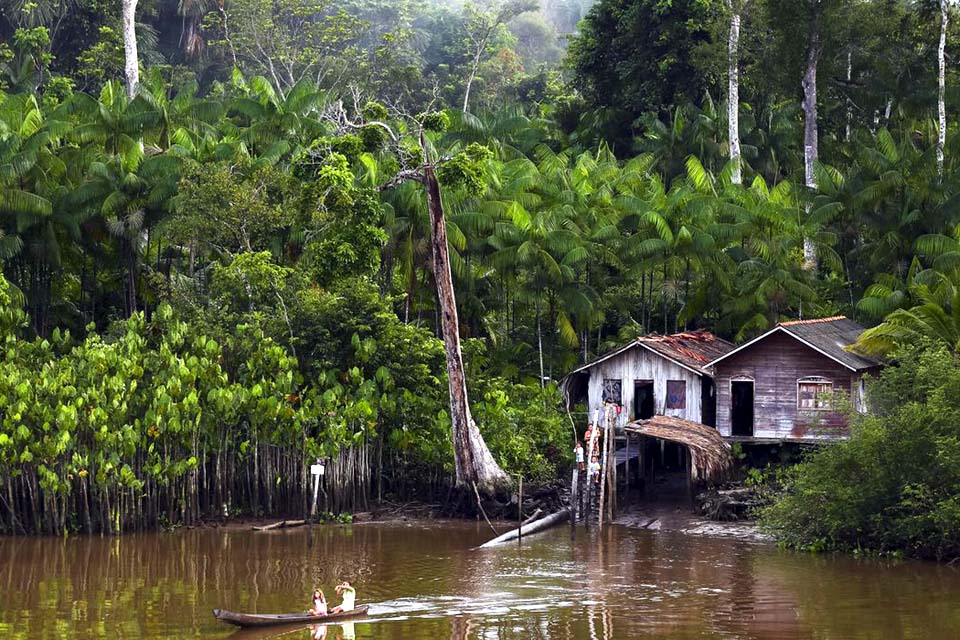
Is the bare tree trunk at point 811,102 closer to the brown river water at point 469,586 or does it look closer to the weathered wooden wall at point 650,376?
the weathered wooden wall at point 650,376

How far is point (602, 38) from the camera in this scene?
49.5 m

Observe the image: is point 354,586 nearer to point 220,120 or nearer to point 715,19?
point 220,120

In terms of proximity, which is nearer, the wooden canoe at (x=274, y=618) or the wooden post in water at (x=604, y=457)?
the wooden canoe at (x=274, y=618)

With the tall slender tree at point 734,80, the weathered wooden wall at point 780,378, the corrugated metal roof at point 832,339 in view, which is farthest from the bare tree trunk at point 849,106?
the weathered wooden wall at point 780,378

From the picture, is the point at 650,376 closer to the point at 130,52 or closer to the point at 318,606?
the point at 318,606

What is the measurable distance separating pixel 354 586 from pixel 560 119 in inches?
1223

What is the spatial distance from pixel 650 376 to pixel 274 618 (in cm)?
1480

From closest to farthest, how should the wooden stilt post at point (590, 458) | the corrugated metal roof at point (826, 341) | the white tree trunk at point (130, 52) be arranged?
the wooden stilt post at point (590, 458)
the corrugated metal roof at point (826, 341)
the white tree trunk at point (130, 52)

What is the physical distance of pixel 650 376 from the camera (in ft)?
107

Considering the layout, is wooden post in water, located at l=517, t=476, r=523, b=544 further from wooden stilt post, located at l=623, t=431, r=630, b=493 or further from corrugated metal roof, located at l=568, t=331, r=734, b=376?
corrugated metal roof, located at l=568, t=331, r=734, b=376

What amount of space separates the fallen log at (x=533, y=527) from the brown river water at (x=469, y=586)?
264 millimetres

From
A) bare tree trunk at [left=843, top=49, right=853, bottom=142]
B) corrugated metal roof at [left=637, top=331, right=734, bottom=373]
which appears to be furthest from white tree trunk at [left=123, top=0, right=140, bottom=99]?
bare tree trunk at [left=843, top=49, right=853, bottom=142]

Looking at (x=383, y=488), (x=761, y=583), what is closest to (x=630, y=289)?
(x=383, y=488)

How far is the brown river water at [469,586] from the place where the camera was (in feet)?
66.7
